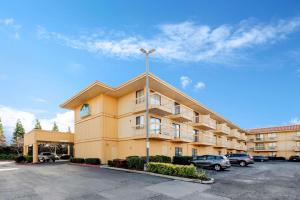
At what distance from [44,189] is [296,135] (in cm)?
5824

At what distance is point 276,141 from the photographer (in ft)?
186

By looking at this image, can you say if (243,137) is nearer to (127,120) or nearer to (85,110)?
(127,120)

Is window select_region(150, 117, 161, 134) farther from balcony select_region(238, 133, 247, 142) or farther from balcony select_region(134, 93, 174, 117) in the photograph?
balcony select_region(238, 133, 247, 142)

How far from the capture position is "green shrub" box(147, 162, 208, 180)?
49.4 ft

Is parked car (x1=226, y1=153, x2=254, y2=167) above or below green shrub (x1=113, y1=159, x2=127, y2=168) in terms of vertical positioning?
below

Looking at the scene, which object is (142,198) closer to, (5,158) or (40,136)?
(40,136)

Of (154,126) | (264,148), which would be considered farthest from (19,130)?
(264,148)

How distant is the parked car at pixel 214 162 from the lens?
2202 centimetres

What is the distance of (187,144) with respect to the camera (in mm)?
32688

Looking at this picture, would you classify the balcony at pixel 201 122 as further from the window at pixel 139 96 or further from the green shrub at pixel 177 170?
the green shrub at pixel 177 170

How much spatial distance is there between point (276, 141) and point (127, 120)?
1831 inches

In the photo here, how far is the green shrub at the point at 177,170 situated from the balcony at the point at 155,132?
5.71 metres

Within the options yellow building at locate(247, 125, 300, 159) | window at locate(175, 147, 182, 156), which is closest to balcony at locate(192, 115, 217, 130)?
window at locate(175, 147, 182, 156)

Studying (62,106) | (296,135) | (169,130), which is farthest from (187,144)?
(296,135)
